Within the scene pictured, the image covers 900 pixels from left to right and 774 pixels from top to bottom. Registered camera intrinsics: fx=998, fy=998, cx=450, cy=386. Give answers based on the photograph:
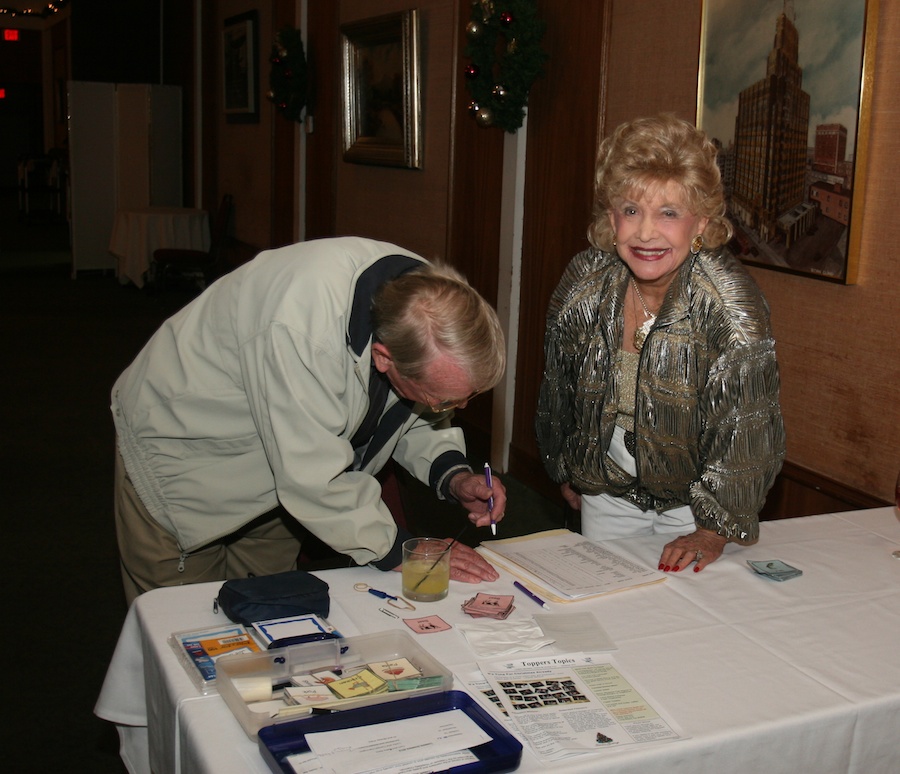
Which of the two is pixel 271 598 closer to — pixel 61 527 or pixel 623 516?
pixel 623 516

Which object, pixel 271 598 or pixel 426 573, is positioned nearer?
pixel 271 598

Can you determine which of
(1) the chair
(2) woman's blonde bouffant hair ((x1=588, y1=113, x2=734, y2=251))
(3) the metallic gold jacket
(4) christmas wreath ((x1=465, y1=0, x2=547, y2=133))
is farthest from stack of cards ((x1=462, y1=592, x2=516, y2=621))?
(1) the chair

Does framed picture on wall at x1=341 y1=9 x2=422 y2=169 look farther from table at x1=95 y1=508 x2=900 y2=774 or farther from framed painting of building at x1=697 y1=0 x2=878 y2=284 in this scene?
table at x1=95 y1=508 x2=900 y2=774

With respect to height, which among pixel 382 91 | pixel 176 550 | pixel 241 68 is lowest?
pixel 176 550

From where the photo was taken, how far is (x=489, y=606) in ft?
5.32

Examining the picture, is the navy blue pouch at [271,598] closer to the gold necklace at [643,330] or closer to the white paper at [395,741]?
the white paper at [395,741]

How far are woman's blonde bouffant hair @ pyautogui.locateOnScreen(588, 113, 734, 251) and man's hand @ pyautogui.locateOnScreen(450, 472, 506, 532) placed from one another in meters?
0.62

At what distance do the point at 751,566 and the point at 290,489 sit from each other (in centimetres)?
84

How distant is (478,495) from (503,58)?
112 inches

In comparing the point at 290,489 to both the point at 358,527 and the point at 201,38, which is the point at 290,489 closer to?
the point at 358,527

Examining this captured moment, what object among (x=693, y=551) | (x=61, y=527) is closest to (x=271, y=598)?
(x=693, y=551)

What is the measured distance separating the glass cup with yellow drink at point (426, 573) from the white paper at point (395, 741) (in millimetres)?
381

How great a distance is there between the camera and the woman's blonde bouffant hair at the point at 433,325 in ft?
Answer: 5.13

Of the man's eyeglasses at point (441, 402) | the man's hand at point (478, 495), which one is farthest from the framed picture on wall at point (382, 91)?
the man's eyeglasses at point (441, 402)
